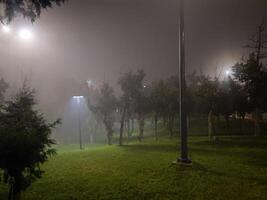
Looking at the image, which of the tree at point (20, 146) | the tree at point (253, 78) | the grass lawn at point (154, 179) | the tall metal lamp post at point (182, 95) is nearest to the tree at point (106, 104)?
the tree at point (253, 78)

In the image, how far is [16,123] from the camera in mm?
8867

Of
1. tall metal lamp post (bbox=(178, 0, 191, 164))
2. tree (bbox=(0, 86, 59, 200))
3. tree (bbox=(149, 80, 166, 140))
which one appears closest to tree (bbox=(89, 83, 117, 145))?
tree (bbox=(149, 80, 166, 140))

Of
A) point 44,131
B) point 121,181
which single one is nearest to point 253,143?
point 121,181

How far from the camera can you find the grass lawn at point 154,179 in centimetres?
1109

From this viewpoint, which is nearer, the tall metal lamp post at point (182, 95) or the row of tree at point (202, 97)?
the tall metal lamp post at point (182, 95)

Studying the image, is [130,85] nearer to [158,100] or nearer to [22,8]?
[158,100]

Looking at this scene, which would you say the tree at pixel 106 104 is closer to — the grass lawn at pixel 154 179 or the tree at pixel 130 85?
the tree at pixel 130 85

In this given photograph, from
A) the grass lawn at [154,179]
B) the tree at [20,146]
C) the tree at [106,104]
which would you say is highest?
the tree at [106,104]

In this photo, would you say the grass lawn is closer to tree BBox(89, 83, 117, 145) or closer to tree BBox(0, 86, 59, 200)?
tree BBox(0, 86, 59, 200)

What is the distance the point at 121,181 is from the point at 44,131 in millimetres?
5110

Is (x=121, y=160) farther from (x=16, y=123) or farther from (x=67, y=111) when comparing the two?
(x=67, y=111)

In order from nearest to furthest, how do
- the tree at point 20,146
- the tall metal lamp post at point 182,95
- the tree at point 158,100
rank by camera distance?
Result: the tree at point 20,146, the tall metal lamp post at point 182,95, the tree at point 158,100

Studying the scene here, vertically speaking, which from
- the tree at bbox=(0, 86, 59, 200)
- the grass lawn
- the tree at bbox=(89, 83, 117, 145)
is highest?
the tree at bbox=(89, 83, 117, 145)

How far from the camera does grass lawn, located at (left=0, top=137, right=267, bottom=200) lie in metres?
11.1
